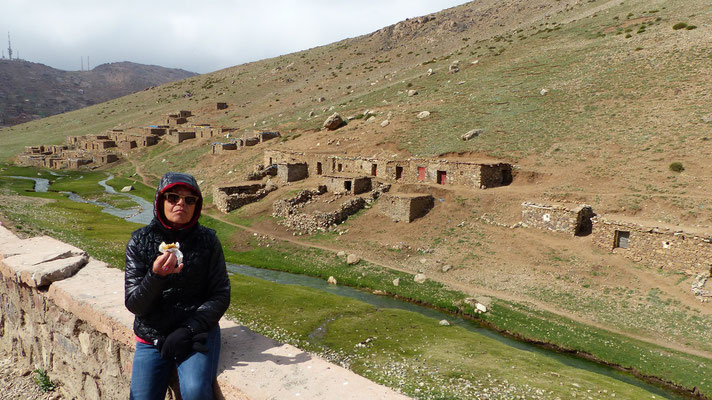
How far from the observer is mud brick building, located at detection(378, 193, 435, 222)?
36.8 m

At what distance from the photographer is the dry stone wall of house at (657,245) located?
79.8 feet

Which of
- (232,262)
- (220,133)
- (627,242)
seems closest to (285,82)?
(220,133)

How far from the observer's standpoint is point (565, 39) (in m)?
68.6

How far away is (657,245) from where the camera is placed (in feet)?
85.2

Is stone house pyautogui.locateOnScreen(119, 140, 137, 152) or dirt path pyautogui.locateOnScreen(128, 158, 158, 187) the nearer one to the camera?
dirt path pyautogui.locateOnScreen(128, 158, 158, 187)

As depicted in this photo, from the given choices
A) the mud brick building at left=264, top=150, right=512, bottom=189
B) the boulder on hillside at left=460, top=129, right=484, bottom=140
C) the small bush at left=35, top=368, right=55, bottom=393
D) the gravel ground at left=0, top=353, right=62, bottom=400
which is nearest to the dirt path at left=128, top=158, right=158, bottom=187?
the mud brick building at left=264, top=150, right=512, bottom=189

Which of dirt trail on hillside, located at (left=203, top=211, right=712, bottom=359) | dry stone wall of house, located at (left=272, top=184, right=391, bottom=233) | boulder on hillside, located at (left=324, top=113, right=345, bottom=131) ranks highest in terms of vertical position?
boulder on hillside, located at (left=324, top=113, right=345, bottom=131)

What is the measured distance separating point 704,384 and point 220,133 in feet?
255

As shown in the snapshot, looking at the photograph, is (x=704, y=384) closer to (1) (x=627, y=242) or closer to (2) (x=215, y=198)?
(1) (x=627, y=242)

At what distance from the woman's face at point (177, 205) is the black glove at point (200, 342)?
146 centimetres

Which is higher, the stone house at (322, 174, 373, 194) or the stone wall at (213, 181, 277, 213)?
the stone house at (322, 174, 373, 194)

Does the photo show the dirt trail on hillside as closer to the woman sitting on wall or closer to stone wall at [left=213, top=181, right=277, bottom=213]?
stone wall at [left=213, top=181, right=277, bottom=213]

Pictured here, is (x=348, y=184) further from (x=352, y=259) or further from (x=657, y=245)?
(x=657, y=245)

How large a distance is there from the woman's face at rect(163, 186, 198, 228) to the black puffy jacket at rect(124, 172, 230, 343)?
0.09 m
